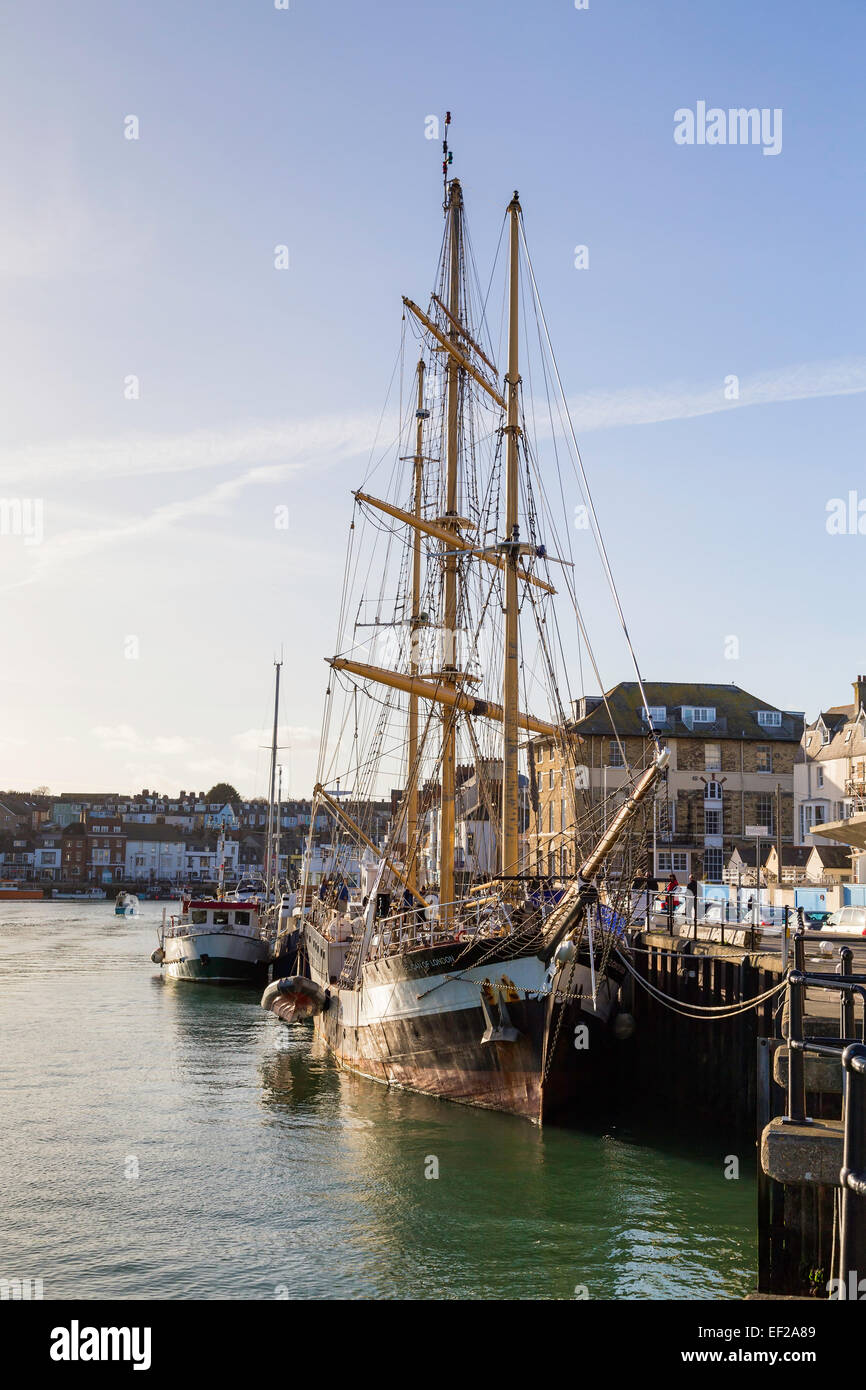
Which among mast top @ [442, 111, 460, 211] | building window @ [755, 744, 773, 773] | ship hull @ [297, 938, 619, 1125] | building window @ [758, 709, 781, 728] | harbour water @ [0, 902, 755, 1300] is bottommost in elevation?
harbour water @ [0, 902, 755, 1300]

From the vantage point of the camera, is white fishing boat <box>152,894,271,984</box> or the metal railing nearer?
the metal railing

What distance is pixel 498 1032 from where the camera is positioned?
22.2m

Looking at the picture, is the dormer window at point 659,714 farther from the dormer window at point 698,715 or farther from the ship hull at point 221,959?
the ship hull at point 221,959

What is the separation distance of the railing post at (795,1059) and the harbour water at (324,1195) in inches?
262

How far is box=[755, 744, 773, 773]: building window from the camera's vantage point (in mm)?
67062

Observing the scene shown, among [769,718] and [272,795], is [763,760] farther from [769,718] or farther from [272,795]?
[272,795]

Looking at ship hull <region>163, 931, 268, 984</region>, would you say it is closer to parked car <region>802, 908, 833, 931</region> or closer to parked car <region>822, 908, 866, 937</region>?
parked car <region>802, 908, 833, 931</region>

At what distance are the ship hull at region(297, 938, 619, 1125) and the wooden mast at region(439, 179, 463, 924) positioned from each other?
7.43 m

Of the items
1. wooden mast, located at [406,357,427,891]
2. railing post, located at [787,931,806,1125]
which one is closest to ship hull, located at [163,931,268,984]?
wooden mast, located at [406,357,427,891]

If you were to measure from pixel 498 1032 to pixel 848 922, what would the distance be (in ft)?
44.9

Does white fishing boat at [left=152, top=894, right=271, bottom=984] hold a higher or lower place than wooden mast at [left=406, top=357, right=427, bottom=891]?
lower

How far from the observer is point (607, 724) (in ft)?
208

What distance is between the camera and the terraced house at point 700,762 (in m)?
63.8
